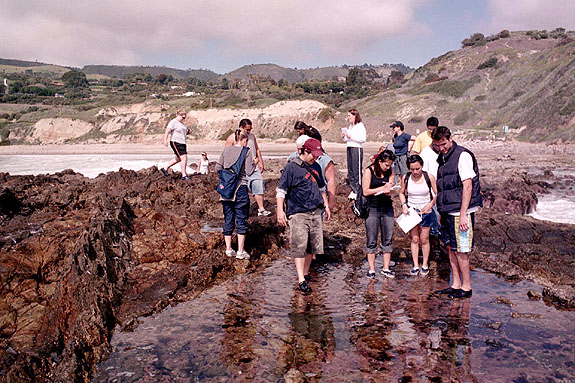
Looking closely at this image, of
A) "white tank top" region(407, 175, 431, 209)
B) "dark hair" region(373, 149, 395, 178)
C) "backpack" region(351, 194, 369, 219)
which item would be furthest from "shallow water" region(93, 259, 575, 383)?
"dark hair" region(373, 149, 395, 178)

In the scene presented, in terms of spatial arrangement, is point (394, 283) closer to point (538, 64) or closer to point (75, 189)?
point (75, 189)

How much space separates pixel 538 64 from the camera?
52.1m

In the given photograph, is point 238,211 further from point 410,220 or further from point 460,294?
point 460,294

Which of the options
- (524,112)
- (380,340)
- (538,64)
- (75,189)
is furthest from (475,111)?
(380,340)

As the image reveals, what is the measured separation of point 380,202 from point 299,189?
122cm

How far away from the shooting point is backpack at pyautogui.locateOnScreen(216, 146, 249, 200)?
6.53m

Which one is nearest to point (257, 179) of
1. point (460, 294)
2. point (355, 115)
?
point (355, 115)

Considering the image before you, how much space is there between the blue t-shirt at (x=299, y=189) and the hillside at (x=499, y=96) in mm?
33091

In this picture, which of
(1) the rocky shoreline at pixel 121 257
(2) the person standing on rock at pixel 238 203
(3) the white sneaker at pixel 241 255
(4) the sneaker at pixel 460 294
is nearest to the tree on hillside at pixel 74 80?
(1) the rocky shoreline at pixel 121 257

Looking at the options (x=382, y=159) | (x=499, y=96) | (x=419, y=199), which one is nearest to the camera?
(x=382, y=159)

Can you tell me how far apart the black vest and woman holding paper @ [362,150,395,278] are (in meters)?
0.69

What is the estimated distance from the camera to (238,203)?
21.8 ft

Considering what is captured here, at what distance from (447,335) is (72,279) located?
4087 millimetres

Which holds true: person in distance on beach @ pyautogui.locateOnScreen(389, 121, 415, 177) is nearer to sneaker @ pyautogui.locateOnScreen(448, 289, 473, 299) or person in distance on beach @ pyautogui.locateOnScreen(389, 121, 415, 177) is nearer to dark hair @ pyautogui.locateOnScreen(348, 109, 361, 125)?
dark hair @ pyautogui.locateOnScreen(348, 109, 361, 125)
